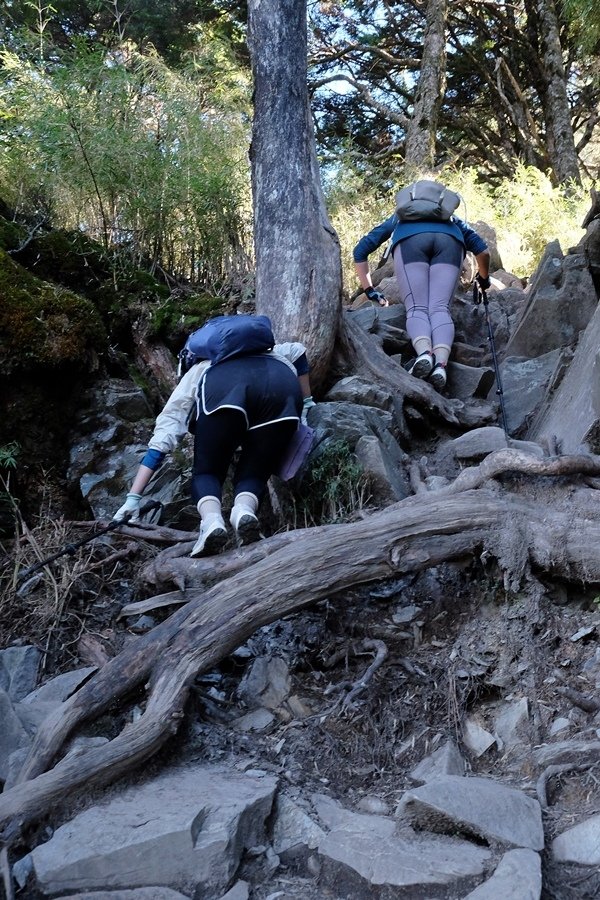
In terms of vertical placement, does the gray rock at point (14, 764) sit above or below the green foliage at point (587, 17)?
below

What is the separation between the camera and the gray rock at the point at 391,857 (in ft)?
9.11

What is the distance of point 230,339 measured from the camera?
470cm

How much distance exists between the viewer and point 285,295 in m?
6.37

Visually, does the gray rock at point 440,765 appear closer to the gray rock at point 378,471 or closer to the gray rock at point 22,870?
the gray rock at point 22,870

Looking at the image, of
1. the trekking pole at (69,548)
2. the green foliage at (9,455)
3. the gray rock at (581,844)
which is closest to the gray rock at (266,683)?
the trekking pole at (69,548)

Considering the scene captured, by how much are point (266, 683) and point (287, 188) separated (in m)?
4.10

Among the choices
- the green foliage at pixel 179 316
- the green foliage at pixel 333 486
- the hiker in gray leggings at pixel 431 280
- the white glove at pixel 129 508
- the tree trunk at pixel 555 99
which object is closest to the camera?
the white glove at pixel 129 508

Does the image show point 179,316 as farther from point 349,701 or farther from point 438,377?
point 349,701

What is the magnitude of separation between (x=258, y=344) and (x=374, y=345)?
2.34 m

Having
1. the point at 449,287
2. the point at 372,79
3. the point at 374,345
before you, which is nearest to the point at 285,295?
the point at 374,345

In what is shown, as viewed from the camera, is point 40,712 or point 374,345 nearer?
point 40,712

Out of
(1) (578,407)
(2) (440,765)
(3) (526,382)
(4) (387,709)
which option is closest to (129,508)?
(4) (387,709)

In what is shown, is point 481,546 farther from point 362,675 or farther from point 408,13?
point 408,13

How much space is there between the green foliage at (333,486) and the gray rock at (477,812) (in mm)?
2198
